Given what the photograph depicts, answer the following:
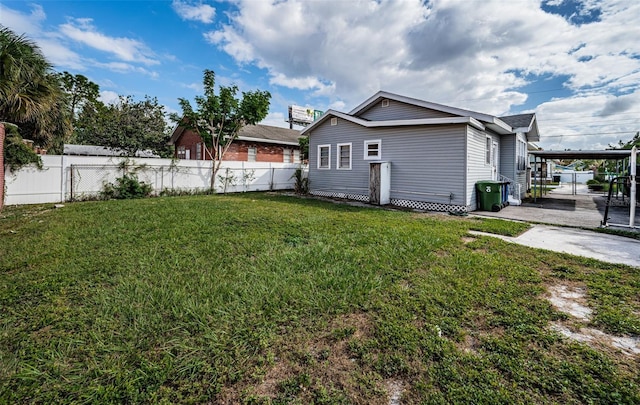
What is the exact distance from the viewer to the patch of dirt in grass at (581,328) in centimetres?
228

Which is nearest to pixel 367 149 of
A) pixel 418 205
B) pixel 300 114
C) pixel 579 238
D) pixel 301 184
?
pixel 418 205

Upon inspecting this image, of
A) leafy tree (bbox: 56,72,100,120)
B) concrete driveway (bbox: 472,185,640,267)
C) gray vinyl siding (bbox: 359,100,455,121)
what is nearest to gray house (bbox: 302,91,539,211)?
gray vinyl siding (bbox: 359,100,455,121)

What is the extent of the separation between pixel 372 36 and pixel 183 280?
11.5 m

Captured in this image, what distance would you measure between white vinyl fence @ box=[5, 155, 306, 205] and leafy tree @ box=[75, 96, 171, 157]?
31.0 feet

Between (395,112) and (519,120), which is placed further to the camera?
(519,120)

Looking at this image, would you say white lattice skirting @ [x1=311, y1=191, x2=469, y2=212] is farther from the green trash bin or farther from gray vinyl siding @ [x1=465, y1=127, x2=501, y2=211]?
the green trash bin

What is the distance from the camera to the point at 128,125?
19766 mm

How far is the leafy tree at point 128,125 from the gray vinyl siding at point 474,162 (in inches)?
830

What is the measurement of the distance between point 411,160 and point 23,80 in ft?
39.9

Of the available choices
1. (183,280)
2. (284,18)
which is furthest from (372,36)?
(183,280)

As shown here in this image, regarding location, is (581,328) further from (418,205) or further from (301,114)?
(301,114)

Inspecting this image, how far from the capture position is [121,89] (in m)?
22.7

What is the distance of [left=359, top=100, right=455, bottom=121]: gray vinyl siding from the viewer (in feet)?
32.6

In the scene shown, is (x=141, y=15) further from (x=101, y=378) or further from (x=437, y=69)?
(x=437, y=69)
